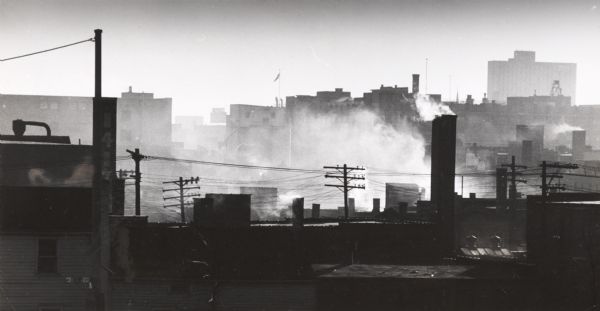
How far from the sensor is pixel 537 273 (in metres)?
29.1

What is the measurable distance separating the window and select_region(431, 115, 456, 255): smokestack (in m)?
18.5

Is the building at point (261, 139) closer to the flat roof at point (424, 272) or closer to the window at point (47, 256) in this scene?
the window at point (47, 256)

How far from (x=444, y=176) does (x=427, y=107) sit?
76.9 m

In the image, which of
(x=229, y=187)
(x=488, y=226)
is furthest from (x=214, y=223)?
(x=229, y=187)

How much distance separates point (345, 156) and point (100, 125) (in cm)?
8701

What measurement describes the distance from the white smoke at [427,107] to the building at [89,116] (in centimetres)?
3573

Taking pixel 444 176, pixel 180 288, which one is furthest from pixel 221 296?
pixel 444 176

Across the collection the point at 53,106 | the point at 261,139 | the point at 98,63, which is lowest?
the point at 98,63

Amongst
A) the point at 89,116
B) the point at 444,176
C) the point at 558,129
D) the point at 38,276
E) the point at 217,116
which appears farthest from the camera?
the point at 217,116

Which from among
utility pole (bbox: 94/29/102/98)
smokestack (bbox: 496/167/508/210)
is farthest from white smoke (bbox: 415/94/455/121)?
utility pole (bbox: 94/29/102/98)

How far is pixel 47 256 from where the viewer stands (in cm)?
3027

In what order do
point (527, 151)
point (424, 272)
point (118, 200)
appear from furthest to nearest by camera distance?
point (527, 151) → point (118, 200) → point (424, 272)

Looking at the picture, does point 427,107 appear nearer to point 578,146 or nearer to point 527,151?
point 578,146

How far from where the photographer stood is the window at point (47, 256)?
30188 mm
